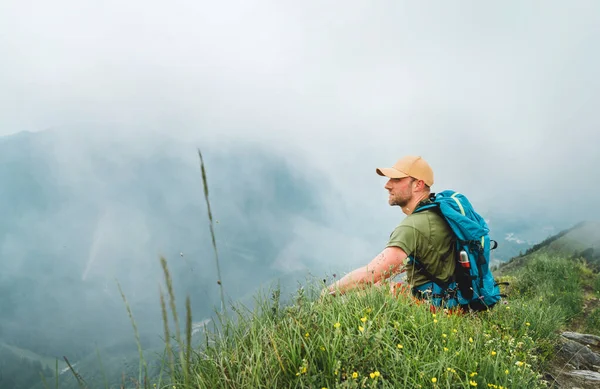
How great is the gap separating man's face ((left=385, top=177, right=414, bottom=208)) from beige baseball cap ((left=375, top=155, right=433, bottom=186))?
0.10 m

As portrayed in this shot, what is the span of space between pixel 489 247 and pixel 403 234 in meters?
1.40

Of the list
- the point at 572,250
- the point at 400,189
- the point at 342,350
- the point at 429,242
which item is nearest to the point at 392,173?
the point at 400,189

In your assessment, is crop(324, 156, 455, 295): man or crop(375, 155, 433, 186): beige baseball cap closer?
crop(324, 156, 455, 295): man

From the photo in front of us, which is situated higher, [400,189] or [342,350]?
[400,189]

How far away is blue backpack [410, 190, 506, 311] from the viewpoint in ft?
14.4

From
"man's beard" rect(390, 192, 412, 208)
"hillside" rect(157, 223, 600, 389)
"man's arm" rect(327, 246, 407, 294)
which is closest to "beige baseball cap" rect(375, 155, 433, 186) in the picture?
"man's beard" rect(390, 192, 412, 208)

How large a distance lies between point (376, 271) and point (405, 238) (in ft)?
2.11

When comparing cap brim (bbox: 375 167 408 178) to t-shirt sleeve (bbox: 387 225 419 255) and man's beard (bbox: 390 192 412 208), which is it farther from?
t-shirt sleeve (bbox: 387 225 419 255)

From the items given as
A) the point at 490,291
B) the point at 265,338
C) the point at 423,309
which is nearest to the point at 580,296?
the point at 490,291

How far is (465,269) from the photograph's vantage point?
4.50m

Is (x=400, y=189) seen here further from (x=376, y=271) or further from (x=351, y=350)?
(x=351, y=350)

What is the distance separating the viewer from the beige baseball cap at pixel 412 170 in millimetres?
5031

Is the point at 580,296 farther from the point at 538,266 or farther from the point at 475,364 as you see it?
the point at 475,364

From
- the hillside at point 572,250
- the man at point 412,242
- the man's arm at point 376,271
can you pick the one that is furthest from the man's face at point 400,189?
the hillside at point 572,250
